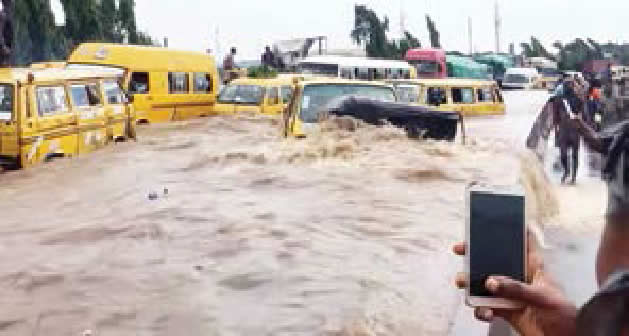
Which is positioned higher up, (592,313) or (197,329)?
(592,313)

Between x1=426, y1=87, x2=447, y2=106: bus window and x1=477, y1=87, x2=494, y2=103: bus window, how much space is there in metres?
1.51

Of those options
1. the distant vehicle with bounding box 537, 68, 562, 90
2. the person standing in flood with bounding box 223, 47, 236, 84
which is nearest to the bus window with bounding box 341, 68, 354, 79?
the person standing in flood with bounding box 223, 47, 236, 84

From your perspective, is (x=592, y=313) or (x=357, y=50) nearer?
(x=592, y=313)

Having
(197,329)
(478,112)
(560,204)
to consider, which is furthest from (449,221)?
(478,112)

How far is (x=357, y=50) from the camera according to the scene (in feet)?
136

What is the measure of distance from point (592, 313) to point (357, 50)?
40.4m

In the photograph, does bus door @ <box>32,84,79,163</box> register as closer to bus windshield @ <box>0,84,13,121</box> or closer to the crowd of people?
bus windshield @ <box>0,84,13,121</box>

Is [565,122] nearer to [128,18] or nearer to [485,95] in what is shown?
[485,95]

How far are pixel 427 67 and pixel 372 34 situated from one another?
30.9 feet

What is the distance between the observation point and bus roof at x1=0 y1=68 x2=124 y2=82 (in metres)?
9.98

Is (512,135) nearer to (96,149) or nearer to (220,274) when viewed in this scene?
(96,149)

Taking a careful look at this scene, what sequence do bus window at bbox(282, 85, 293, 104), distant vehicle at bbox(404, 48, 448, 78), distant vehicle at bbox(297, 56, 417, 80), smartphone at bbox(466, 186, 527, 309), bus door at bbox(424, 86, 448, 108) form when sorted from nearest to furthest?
smartphone at bbox(466, 186, 527, 309) < bus window at bbox(282, 85, 293, 104) < bus door at bbox(424, 86, 448, 108) < distant vehicle at bbox(297, 56, 417, 80) < distant vehicle at bbox(404, 48, 448, 78)

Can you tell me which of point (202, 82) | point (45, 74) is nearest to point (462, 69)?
point (202, 82)

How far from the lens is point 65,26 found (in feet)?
83.8
